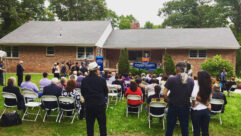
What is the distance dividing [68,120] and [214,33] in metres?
22.2

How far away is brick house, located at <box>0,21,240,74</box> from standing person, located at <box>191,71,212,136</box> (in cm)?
1716

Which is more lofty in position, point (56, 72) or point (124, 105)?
point (56, 72)

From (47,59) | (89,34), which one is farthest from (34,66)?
(89,34)

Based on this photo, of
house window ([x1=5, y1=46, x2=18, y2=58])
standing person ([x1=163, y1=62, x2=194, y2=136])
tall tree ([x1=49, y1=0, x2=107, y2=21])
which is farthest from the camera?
tall tree ([x1=49, y1=0, x2=107, y2=21])

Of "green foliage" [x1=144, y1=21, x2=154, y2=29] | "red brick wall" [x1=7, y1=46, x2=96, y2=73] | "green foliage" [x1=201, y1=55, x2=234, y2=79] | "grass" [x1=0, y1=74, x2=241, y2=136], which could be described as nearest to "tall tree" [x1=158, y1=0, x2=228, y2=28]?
"green foliage" [x1=201, y1=55, x2=234, y2=79]

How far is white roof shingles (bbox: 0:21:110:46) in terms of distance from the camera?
21.4 meters

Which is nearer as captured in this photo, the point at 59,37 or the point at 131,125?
the point at 131,125

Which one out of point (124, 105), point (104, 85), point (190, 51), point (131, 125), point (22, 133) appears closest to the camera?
point (104, 85)

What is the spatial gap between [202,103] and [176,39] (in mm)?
20149

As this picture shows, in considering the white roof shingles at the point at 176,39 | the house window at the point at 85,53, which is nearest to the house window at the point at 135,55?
the white roof shingles at the point at 176,39

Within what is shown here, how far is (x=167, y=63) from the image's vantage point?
707 inches

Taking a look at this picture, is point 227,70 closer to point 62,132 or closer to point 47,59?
point 62,132

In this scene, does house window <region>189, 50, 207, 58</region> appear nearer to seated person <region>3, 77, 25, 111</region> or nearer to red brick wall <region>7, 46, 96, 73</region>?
red brick wall <region>7, 46, 96, 73</region>

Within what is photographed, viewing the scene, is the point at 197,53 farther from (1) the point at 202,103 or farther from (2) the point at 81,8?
(2) the point at 81,8
